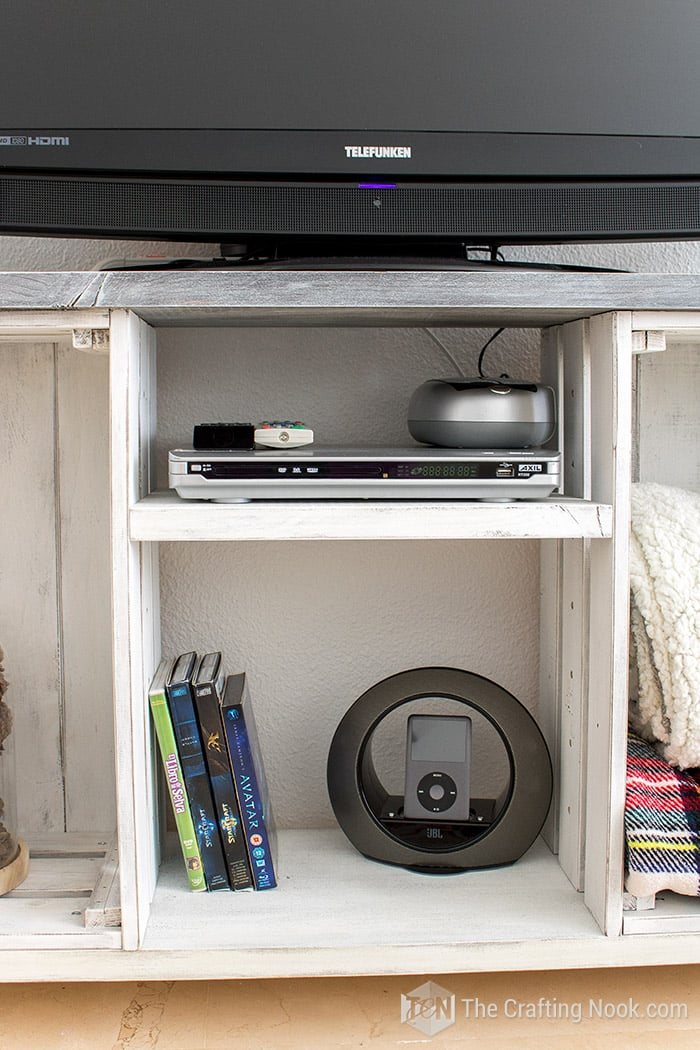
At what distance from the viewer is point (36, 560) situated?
129 centimetres

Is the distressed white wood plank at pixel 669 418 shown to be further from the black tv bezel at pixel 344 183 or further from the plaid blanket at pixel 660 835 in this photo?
the plaid blanket at pixel 660 835

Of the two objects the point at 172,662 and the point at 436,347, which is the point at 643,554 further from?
the point at 172,662

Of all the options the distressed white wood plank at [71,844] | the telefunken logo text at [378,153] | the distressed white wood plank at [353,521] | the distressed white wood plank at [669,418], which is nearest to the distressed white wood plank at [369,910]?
the distressed white wood plank at [71,844]

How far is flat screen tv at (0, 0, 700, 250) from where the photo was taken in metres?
0.99

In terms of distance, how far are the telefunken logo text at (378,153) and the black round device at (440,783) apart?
610 mm

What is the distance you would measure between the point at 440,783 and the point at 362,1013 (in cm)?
28

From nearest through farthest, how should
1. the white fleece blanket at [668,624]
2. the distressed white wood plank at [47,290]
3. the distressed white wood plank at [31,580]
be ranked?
the distressed white wood plank at [47,290], the white fleece blanket at [668,624], the distressed white wood plank at [31,580]

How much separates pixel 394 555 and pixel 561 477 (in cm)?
27

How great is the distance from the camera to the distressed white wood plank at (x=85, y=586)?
1.27 m

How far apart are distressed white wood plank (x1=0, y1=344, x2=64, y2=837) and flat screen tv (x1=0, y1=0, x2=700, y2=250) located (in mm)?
298

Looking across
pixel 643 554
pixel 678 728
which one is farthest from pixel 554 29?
pixel 678 728

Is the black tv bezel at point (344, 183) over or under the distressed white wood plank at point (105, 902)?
over

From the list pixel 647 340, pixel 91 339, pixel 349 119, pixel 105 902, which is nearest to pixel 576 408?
pixel 647 340

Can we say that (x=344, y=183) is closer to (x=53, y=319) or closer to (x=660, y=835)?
(x=53, y=319)
